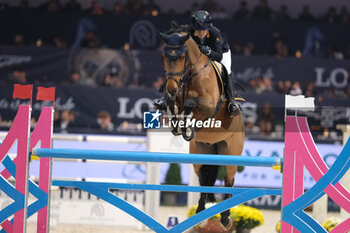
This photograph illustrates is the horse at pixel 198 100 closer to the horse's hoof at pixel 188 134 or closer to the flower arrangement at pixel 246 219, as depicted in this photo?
the horse's hoof at pixel 188 134

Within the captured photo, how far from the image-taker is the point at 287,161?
3168 mm

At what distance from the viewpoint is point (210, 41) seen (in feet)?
12.9

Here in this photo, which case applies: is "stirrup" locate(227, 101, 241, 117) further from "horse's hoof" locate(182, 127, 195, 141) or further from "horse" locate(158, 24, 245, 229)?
"horse's hoof" locate(182, 127, 195, 141)

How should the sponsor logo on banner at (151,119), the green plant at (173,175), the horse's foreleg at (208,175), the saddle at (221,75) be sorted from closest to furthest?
the sponsor logo on banner at (151,119)
the saddle at (221,75)
the horse's foreleg at (208,175)
the green plant at (173,175)

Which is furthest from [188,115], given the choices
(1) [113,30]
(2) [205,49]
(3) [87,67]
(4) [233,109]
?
(1) [113,30]

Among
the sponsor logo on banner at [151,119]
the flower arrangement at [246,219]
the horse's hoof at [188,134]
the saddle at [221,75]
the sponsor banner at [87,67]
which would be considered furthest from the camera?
the sponsor banner at [87,67]

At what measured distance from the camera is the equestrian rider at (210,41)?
12.3 feet

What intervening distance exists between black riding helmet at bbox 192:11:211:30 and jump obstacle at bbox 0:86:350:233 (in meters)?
0.98

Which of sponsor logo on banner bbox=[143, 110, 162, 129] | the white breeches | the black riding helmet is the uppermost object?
the black riding helmet

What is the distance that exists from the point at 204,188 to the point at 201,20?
1.18 metres

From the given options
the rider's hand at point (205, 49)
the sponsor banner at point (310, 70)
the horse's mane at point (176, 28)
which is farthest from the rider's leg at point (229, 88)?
the sponsor banner at point (310, 70)

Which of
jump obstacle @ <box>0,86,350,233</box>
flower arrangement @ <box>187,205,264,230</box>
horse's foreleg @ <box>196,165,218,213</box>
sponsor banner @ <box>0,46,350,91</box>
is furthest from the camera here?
sponsor banner @ <box>0,46,350,91</box>

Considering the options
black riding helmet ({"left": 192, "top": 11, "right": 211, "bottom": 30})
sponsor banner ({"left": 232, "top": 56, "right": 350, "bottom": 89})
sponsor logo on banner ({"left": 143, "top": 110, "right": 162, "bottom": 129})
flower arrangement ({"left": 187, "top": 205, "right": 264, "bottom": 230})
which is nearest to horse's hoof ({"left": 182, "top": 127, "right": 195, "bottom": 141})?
sponsor logo on banner ({"left": 143, "top": 110, "right": 162, "bottom": 129})

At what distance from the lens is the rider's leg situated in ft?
12.9
